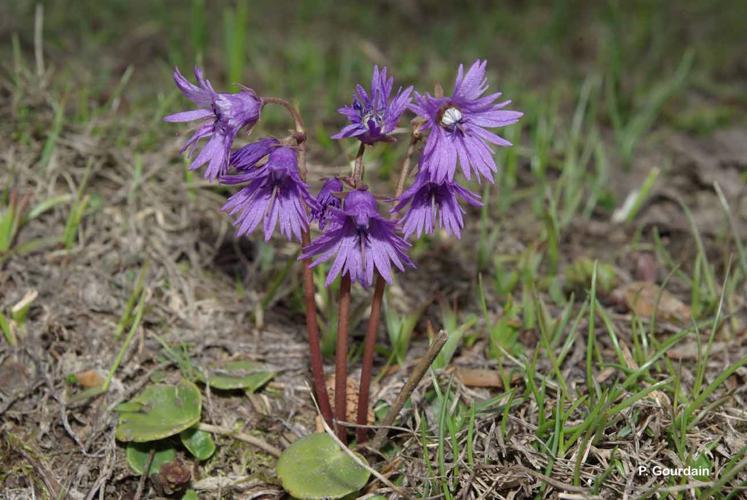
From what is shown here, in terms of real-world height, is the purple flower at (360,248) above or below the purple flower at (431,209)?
below

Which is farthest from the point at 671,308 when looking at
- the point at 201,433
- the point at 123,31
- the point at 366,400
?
the point at 123,31

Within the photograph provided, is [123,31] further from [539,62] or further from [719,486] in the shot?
[719,486]

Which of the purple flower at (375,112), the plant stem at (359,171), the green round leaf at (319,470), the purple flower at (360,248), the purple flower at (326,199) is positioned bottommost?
the green round leaf at (319,470)

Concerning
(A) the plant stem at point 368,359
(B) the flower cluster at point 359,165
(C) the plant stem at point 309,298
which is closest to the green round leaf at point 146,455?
(C) the plant stem at point 309,298

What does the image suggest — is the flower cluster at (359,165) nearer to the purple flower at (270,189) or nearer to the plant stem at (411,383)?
the purple flower at (270,189)

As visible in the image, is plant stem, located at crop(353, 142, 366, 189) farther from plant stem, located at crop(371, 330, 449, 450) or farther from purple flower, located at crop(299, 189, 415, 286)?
plant stem, located at crop(371, 330, 449, 450)

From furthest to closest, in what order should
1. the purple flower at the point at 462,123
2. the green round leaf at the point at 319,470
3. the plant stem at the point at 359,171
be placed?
the green round leaf at the point at 319,470 < the plant stem at the point at 359,171 < the purple flower at the point at 462,123

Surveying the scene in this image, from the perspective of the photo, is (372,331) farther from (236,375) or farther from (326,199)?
(236,375)
